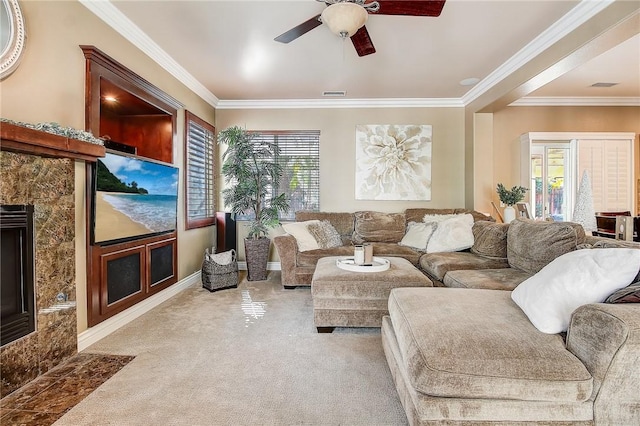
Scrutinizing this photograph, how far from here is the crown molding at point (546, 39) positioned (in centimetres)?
261

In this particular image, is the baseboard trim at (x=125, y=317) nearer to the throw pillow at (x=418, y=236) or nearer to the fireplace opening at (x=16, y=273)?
Answer: the fireplace opening at (x=16, y=273)

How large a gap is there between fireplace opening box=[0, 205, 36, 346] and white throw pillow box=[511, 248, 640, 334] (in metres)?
2.85

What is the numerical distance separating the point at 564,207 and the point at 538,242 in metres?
3.32

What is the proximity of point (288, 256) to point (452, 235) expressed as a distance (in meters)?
2.04

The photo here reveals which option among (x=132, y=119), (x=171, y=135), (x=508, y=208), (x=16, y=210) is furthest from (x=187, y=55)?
(x=508, y=208)

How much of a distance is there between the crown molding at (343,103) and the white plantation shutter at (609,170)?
6.85 feet

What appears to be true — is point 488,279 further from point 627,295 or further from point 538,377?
point 538,377

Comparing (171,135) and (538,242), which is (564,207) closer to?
(538,242)

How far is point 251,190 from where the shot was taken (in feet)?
15.0

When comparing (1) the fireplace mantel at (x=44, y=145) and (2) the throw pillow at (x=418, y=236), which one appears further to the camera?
(2) the throw pillow at (x=418, y=236)

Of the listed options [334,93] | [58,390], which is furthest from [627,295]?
[334,93]

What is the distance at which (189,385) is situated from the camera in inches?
77.3

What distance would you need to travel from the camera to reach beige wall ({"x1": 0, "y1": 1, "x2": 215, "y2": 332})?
80.0 inches

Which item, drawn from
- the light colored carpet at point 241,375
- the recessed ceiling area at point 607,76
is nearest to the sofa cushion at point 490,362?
the light colored carpet at point 241,375
